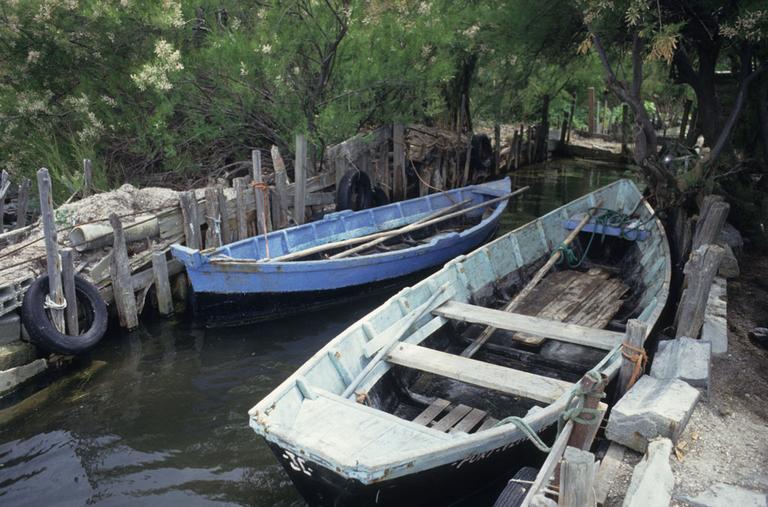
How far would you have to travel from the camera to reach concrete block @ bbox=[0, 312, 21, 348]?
316 inches

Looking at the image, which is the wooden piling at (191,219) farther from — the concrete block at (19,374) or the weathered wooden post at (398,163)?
the weathered wooden post at (398,163)

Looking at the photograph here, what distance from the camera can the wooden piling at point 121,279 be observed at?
9195 mm

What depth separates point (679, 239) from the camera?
32.3ft

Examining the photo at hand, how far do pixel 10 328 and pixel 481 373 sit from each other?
20.9ft

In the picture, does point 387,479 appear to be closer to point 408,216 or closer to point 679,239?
point 679,239

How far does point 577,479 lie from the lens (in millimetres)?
3375

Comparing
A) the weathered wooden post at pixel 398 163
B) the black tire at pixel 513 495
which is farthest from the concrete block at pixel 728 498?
the weathered wooden post at pixel 398 163

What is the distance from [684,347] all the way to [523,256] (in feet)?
13.2

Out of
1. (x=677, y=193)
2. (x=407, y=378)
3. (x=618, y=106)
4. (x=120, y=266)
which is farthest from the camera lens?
(x=618, y=106)

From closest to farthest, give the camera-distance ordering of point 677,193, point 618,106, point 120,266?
point 120,266 < point 677,193 < point 618,106

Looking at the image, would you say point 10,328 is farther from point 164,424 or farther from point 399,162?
point 399,162

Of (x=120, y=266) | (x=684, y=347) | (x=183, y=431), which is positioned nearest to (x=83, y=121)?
(x=120, y=266)

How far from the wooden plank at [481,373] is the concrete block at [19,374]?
5.14m

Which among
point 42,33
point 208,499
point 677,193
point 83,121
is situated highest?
point 42,33
